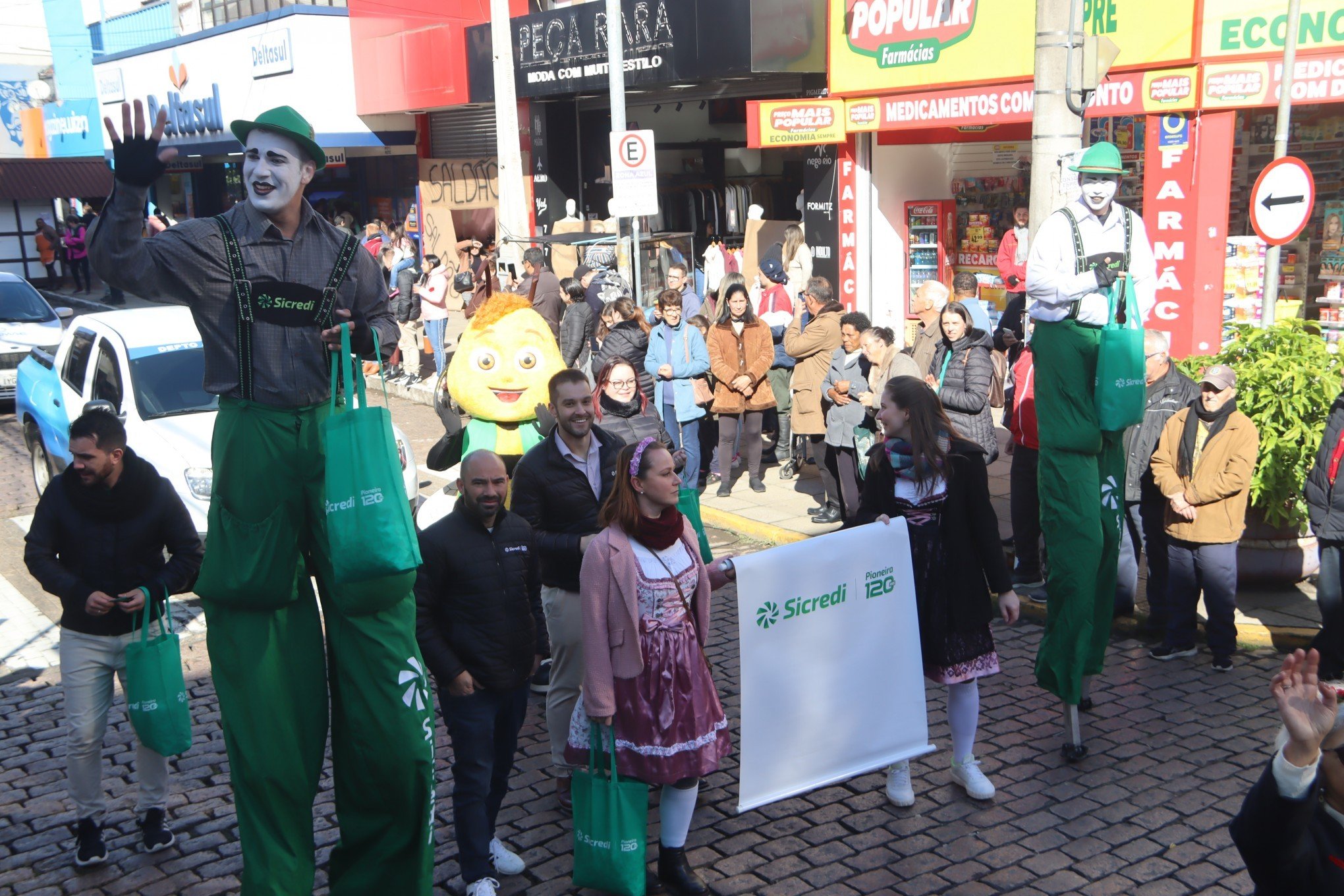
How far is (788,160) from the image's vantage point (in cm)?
2234

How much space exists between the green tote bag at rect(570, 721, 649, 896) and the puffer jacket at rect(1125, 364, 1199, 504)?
13.6ft

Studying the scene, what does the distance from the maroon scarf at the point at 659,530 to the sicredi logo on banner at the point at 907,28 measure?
1142cm

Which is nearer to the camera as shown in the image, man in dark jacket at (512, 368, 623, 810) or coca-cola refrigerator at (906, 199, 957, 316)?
man in dark jacket at (512, 368, 623, 810)

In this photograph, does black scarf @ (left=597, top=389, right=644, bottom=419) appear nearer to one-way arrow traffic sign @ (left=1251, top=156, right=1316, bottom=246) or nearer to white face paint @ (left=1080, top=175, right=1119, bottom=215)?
white face paint @ (left=1080, top=175, right=1119, bottom=215)

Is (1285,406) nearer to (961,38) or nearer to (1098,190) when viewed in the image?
(1098,190)

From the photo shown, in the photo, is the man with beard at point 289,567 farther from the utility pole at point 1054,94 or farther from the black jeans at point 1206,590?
the utility pole at point 1054,94

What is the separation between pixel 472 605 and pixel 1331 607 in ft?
14.9

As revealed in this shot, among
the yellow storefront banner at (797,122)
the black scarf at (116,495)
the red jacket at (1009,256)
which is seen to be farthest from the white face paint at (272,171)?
the yellow storefront banner at (797,122)

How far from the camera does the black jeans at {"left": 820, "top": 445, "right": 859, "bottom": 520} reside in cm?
973

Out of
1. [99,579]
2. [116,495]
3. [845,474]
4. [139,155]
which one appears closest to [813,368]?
[845,474]

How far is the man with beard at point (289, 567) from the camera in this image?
4004mm

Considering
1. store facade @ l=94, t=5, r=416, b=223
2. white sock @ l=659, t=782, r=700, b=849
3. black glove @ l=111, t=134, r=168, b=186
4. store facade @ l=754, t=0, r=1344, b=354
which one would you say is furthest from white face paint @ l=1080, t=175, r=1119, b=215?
store facade @ l=94, t=5, r=416, b=223

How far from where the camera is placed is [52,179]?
3572 cm

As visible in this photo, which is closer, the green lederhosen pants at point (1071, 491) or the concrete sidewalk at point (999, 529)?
the green lederhosen pants at point (1071, 491)
